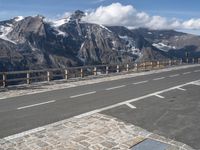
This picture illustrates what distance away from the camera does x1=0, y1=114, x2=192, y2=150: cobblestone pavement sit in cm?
910

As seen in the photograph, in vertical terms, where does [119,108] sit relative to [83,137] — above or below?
above

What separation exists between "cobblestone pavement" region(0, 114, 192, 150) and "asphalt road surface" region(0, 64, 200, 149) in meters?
0.50

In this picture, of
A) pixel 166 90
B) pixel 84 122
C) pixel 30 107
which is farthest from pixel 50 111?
pixel 166 90

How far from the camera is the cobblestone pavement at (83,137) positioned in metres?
9.10

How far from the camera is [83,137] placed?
9945 millimetres

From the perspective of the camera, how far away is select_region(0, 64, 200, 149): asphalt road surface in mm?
11076

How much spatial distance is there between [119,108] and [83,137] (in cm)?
461

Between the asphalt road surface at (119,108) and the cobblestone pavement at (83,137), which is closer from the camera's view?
the cobblestone pavement at (83,137)

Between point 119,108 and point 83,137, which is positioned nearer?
point 83,137

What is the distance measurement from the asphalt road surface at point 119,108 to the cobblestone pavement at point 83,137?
50cm

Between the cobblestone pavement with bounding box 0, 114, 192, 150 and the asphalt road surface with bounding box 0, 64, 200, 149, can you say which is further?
the asphalt road surface with bounding box 0, 64, 200, 149

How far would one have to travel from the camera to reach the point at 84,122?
11.7 meters

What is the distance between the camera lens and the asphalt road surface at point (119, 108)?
1108 cm

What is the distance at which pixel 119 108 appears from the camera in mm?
14344
